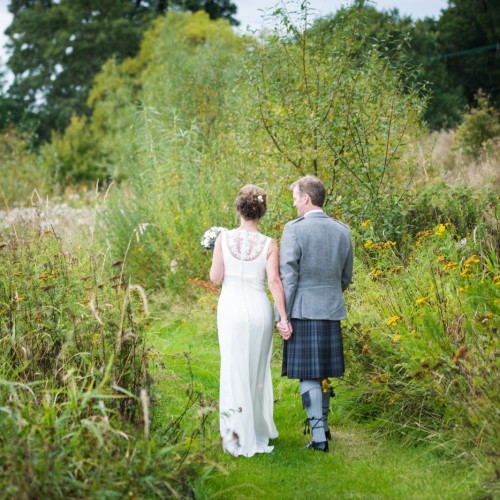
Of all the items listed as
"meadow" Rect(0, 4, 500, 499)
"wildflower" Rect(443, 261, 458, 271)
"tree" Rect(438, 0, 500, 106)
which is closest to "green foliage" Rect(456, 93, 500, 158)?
"meadow" Rect(0, 4, 500, 499)

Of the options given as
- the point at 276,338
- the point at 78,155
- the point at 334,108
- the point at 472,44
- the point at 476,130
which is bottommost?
the point at 276,338

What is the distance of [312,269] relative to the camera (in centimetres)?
552

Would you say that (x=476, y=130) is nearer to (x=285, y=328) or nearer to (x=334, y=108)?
(x=334, y=108)

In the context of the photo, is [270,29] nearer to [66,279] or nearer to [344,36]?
[344,36]

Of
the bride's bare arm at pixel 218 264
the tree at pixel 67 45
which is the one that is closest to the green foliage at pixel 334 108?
the bride's bare arm at pixel 218 264

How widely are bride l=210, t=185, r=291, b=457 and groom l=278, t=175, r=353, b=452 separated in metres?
0.11

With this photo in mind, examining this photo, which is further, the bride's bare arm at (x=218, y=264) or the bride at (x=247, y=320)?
the bride's bare arm at (x=218, y=264)

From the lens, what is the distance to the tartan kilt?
18.0ft

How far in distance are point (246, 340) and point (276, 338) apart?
257cm

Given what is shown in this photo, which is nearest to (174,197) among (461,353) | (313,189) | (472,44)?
(313,189)

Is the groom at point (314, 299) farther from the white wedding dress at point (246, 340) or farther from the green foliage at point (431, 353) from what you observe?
the green foliage at point (431, 353)

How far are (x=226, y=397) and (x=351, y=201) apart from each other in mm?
3333

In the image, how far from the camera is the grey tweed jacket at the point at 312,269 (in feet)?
18.1

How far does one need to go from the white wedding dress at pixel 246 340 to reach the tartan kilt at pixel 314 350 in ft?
0.75
